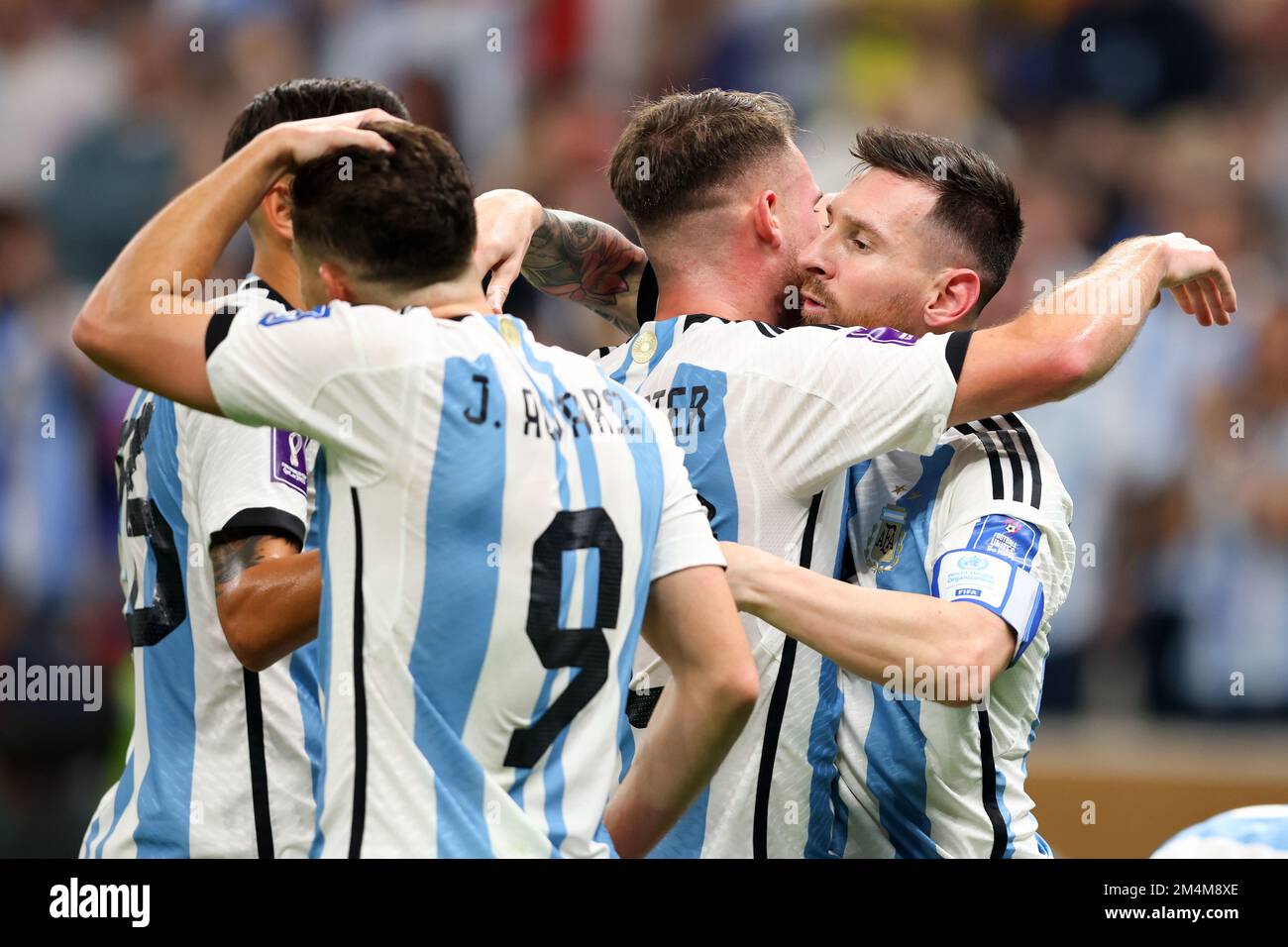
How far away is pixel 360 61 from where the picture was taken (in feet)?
28.3

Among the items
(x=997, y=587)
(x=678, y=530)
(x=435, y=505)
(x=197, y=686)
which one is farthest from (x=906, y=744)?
(x=197, y=686)

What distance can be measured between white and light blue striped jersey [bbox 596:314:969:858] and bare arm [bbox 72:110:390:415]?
0.95m

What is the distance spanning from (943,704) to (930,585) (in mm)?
254

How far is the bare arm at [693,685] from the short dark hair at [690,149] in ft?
3.90

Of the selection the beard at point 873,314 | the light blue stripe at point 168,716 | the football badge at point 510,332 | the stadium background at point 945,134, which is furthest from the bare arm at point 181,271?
the stadium background at point 945,134

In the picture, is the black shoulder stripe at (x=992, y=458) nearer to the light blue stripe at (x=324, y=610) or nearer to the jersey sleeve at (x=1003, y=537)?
the jersey sleeve at (x=1003, y=537)

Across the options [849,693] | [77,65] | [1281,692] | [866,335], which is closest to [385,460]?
[866,335]

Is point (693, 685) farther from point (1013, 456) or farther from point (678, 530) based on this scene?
point (1013, 456)

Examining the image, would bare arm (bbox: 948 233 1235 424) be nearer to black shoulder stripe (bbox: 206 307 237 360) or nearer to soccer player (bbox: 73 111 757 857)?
soccer player (bbox: 73 111 757 857)

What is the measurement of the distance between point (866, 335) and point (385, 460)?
1177mm

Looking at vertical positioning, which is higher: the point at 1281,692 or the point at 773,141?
the point at 773,141

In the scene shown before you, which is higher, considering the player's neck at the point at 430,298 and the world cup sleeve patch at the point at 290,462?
the player's neck at the point at 430,298

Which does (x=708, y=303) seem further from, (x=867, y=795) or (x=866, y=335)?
(x=867, y=795)

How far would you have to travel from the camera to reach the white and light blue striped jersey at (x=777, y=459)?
10.1 feet
